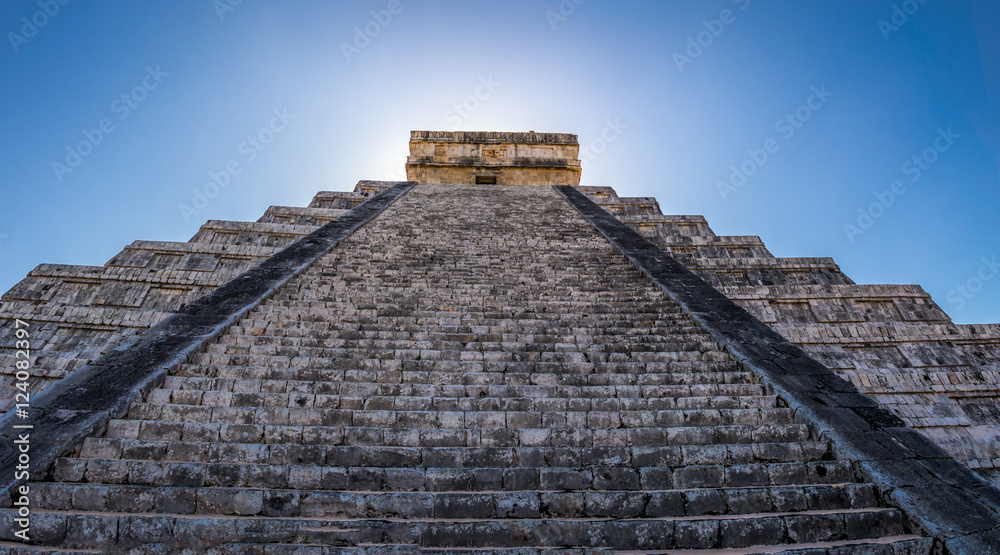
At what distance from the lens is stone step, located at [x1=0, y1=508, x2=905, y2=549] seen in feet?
9.51

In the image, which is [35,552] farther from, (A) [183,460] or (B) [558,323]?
(B) [558,323]

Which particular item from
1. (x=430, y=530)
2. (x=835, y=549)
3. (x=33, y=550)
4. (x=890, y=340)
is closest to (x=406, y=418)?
(x=430, y=530)

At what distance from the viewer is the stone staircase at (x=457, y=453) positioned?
2.94 meters

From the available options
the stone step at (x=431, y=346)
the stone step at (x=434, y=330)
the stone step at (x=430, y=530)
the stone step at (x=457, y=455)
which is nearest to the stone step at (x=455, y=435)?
the stone step at (x=457, y=455)

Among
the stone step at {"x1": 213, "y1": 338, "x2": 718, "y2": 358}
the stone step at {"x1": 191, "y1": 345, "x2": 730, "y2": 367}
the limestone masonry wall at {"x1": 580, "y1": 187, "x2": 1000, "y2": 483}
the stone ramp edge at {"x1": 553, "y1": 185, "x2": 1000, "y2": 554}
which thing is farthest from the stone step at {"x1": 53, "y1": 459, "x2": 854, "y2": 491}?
the limestone masonry wall at {"x1": 580, "y1": 187, "x2": 1000, "y2": 483}

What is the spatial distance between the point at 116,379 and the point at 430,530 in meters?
3.32

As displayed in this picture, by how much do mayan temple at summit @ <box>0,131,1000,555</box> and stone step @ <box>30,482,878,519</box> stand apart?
1 cm

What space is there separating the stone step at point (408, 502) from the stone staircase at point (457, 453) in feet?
0.03

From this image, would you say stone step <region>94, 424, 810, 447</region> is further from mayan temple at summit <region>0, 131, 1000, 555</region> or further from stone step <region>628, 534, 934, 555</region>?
stone step <region>628, 534, 934, 555</region>

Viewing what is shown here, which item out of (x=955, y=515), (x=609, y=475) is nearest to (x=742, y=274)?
(x=955, y=515)

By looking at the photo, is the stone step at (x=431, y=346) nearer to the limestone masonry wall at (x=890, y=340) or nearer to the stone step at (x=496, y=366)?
the stone step at (x=496, y=366)

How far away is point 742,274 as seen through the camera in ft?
28.1

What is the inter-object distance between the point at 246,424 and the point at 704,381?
4.11 meters

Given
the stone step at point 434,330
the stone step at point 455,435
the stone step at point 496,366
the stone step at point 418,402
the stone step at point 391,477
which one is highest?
the stone step at point 434,330
